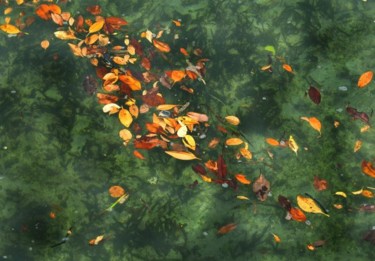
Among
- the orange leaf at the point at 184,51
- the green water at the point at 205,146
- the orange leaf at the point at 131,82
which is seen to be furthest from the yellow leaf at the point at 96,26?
the orange leaf at the point at 184,51

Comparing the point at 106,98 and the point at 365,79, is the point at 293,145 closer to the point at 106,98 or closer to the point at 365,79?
the point at 365,79

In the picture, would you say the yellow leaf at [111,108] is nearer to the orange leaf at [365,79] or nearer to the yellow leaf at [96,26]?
the yellow leaf at [96,26]

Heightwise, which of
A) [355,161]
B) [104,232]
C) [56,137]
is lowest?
[104,232]

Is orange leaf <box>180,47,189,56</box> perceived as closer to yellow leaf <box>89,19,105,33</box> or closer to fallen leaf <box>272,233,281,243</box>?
yellow leaf <box>89,19,105,33</box>

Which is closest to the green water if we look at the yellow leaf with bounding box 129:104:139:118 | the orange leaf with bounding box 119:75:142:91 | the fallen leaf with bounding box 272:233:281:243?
the fallen leaf with bounding box 272:233:281:243

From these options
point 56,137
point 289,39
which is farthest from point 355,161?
point 56,137

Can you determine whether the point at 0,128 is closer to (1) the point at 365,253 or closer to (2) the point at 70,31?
(2) the point at 70,31

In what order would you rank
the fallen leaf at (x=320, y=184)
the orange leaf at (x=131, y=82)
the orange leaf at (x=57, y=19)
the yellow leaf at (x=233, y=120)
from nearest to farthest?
the fallen leaf at (x=320, y=184) < the yellow leaf at (x=233, y=120) < the orange leaf at (x=131, y=82) < the orange leaf at (x=57, y=19)
